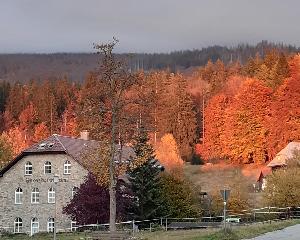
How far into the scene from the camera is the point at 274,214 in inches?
2025

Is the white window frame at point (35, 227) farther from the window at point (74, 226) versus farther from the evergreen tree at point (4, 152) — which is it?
the evergreen tree at point (4, 152)

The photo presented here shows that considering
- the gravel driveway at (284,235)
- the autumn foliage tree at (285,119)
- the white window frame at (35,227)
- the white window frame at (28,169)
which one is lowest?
the white window frame at (35,227)

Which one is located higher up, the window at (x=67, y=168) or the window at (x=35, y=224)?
the window at (x=67, y=168)

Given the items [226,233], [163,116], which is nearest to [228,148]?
[163,116]

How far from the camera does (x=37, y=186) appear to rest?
6225 centimetres

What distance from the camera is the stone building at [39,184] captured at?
60875mm

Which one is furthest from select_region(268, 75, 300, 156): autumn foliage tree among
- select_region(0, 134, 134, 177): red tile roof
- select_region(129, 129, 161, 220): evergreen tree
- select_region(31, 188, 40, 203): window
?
select_region(129, 129, 161, 220): evergreen tree

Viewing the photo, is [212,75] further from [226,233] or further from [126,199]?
[226,233]

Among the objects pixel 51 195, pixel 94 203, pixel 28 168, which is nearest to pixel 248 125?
pixel 51 195

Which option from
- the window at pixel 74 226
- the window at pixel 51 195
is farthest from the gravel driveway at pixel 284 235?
the window at pixel 51 195

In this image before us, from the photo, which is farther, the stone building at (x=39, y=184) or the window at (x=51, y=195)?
the window at (x=51, y=195)

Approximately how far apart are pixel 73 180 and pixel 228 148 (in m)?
42.7

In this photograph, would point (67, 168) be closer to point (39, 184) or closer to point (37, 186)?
point (39, 184)

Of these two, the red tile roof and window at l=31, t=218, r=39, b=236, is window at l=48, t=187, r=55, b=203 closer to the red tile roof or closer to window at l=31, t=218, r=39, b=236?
window at l=31, t=218, r=39, b=236
